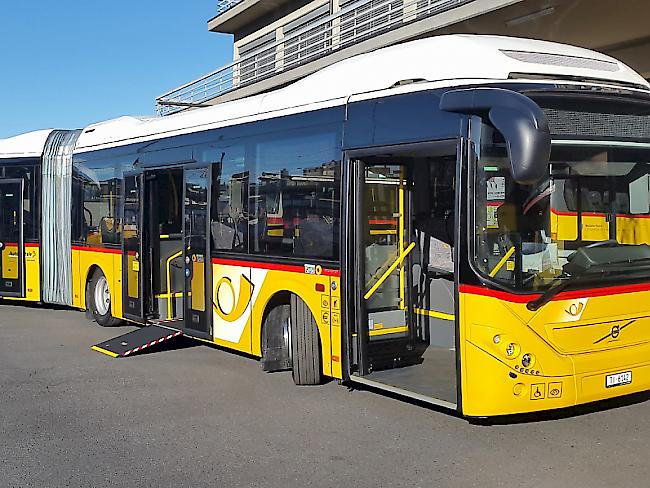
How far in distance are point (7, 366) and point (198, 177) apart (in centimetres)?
Result: 329

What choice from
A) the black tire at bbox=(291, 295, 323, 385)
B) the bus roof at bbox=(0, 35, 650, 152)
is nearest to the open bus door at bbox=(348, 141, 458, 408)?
the black tire at bbox=(291, 295, 323, 385)

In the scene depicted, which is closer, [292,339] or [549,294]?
[549,294]

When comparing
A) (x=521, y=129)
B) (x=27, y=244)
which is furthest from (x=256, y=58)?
(x=521, y=129)

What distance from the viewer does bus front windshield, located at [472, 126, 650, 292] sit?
626cm

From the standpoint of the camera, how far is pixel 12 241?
15203 mm

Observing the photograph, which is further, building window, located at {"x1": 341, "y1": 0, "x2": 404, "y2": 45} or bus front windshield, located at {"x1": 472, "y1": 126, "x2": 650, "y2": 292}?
building window, located at {"x1": 341, "y1": 0, "x2": 404, "y2": 45}

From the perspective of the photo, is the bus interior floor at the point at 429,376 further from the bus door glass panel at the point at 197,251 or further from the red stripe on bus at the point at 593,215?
the bus door glass panel at the point at 197,251

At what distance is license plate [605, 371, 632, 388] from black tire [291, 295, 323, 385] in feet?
9.51

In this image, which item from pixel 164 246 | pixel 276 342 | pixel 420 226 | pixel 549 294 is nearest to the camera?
pixel 549 294

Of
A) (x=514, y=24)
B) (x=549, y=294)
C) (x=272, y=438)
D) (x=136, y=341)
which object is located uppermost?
(x=514, y=24)

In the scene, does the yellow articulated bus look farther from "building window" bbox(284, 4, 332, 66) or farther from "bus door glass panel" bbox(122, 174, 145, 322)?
"building window" bbox(284, 4, 332, 66)

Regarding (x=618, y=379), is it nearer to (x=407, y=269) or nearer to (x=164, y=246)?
(x=407, y=269)

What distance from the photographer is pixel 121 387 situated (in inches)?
341

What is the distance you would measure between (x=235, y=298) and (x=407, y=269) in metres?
2.25
